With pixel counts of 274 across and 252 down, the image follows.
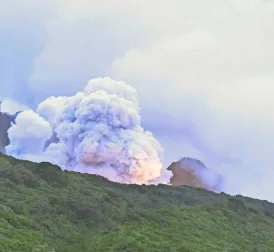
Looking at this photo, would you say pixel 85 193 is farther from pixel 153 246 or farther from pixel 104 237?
pixel 153 246

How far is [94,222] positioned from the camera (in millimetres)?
49812

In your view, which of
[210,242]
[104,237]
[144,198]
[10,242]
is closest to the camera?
[10,242]

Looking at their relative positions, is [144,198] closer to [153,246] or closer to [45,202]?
[45,202]

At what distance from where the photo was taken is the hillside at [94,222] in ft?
125

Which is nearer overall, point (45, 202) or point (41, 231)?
point (41, 231)

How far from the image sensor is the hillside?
3825 centimetres

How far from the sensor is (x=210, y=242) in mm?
45344

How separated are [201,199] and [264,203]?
37.1 m

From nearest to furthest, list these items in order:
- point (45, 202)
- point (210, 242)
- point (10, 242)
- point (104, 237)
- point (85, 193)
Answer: point (10, 242) → point (104, 237) → point (210, 242) → point (45, 202) → point (85, 193)

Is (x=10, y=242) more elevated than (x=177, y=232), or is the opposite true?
(x=177, y=232)

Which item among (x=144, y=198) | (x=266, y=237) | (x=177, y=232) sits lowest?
(x=177, y=232)

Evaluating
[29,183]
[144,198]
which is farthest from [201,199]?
[29,183]

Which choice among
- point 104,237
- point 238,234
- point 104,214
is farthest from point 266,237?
point 104,237

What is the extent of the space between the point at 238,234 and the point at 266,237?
5.29 metres
